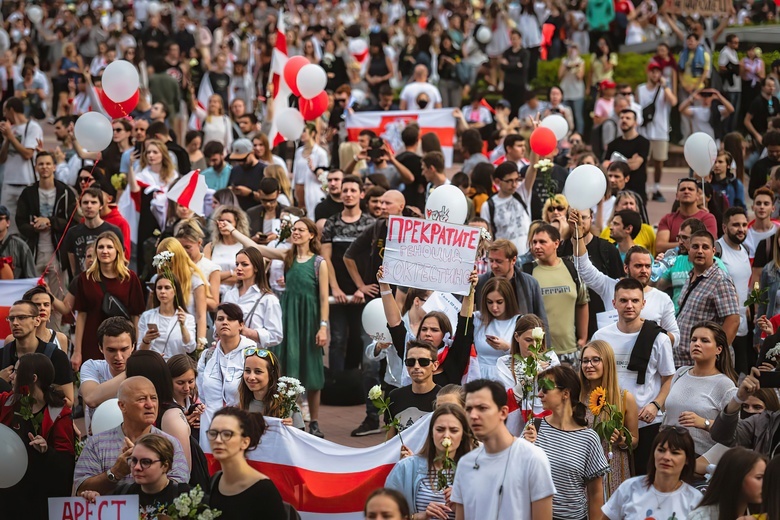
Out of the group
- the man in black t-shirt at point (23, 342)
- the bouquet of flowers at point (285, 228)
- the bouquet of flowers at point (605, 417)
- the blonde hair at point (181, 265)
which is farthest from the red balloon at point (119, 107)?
the bouquet of flowers at point (605, 417)

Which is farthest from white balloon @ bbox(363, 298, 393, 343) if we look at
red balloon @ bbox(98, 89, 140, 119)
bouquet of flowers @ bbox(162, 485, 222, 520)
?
red balloon @ bbox(98, 89, 140, 119)

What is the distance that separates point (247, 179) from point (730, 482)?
859 cm

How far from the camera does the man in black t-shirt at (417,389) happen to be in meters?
7.88

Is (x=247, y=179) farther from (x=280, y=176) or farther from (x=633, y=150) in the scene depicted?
(x=633, y=150)

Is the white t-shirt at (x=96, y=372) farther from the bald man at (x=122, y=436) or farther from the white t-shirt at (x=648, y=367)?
the white t-shirt at (x=648, y=367)

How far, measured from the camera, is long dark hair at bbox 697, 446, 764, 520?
615cm

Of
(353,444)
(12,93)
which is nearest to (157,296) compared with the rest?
(353,444)

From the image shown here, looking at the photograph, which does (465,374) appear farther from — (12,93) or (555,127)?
(12,93)

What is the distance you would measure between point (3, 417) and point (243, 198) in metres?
6.21

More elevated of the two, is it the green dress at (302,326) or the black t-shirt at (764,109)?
the black t-shirt at (764,109)

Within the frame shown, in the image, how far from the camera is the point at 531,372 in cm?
723

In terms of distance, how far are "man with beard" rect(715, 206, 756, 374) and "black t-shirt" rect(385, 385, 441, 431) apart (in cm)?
348

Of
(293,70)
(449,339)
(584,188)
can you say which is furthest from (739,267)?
(293,70)

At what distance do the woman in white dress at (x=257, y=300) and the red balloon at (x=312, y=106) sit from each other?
5.08 meters
